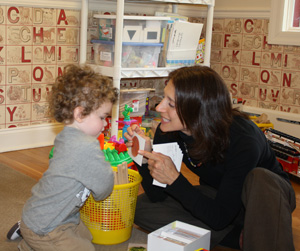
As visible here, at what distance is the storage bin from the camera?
2.68 m

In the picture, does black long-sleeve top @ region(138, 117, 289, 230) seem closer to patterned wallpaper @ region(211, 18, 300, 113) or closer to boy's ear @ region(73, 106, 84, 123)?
boy's ear @ region(73, 106, 84, 123)

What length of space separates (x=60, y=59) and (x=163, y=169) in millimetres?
1611

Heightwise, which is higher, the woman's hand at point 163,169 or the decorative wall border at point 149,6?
the decorative wall border at point 149,6

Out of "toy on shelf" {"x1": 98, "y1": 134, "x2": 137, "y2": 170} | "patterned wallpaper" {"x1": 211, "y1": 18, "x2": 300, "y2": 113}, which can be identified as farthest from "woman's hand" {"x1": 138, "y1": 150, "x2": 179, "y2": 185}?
"patterned wallpaper" {"x1": 211, "y1": 18, "x2": 300, "y2": 113}

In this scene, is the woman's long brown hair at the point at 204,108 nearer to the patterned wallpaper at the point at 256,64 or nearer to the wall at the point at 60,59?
the wall at the point at 60,59

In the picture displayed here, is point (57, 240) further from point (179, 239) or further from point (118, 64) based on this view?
point (118, 64)

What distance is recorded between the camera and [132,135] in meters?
1.69

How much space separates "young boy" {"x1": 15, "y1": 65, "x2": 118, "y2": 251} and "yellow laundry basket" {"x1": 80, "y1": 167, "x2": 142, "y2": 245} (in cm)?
19

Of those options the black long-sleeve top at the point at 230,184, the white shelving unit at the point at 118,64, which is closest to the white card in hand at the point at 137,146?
the black long-sleeve top at the point at 230,184

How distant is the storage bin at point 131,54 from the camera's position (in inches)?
105

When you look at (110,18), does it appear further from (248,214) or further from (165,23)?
(248,214)

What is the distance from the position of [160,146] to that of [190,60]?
1.52 meters

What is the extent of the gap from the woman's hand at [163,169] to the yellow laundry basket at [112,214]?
159mm

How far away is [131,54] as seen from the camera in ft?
8.87
